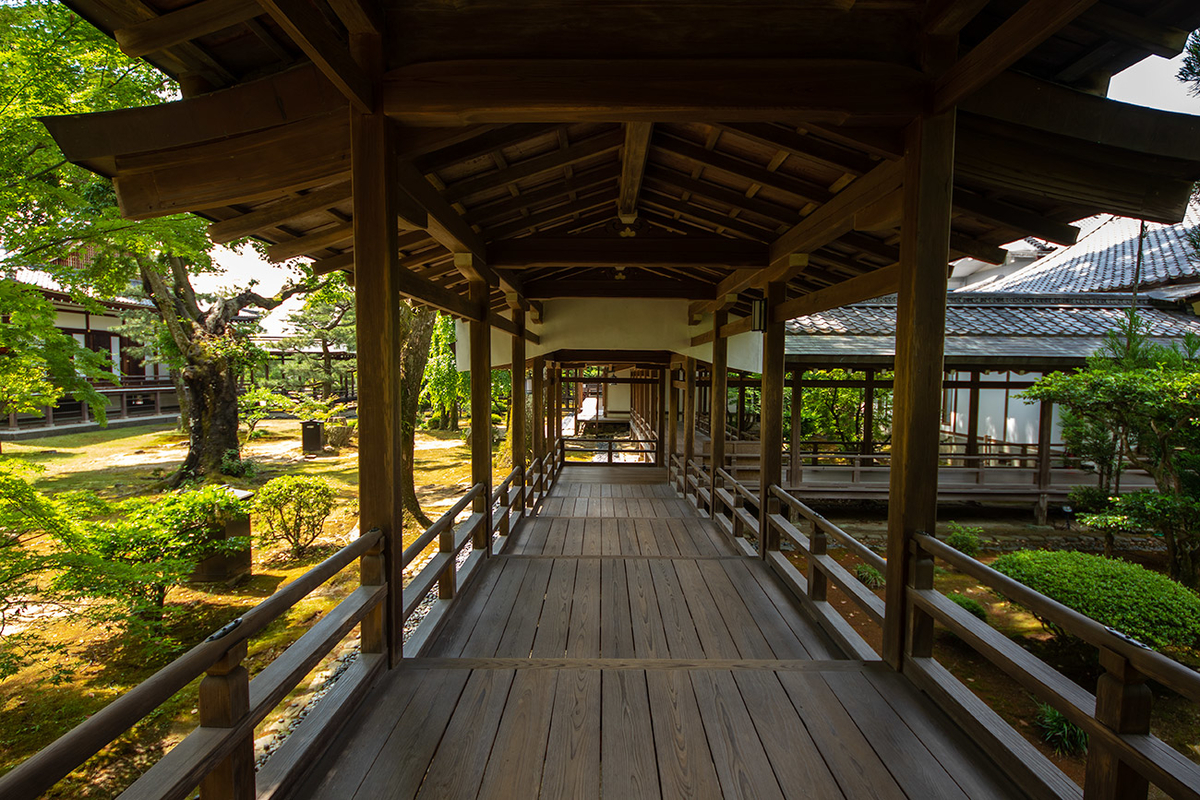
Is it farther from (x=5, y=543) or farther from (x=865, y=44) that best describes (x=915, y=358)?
(x=5, y=543)

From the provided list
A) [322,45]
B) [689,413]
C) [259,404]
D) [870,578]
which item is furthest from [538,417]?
[259,404]

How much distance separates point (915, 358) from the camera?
2707mm

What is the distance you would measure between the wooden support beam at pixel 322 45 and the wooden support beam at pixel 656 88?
0.15m

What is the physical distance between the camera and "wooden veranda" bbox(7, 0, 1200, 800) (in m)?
2.05

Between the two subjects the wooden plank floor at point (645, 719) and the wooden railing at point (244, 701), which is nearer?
the wooden railing at point (244, 701)

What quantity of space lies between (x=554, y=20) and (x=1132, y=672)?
3.10m

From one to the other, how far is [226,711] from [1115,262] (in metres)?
19.3

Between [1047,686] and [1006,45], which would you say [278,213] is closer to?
[1006,45]

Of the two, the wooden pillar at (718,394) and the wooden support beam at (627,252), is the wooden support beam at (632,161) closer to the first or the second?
the wooden support beam at (627,252)

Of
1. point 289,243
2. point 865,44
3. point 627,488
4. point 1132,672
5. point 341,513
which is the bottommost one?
point 341,513

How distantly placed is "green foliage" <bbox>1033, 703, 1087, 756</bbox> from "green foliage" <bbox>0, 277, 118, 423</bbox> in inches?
377

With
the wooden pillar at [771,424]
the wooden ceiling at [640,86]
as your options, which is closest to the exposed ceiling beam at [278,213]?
the wooden ceiling at [640,86]

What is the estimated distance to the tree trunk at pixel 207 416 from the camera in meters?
13.1

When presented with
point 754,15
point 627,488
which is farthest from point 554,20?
point 627,488
